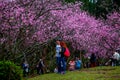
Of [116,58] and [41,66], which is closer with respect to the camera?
[41,66]

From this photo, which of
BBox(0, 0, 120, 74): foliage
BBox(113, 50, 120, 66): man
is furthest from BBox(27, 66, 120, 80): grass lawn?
BBox(113, 50, 120, 66): man

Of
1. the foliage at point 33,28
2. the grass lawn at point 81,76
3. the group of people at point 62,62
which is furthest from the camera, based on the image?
the foliage at point 33,28

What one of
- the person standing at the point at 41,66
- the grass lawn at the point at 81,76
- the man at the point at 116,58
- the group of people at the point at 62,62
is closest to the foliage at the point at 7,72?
the grass lawn at the point at 81,76

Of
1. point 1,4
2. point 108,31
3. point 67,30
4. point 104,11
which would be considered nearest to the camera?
point 1,4

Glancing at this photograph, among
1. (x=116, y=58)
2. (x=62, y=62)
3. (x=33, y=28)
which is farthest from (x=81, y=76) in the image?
(x=116, y=58)

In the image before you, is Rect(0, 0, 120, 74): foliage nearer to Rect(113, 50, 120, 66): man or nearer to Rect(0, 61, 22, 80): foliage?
Rect(113, 50, 120, 66): man

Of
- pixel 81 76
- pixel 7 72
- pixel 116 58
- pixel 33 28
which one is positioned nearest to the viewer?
pixel 7 72

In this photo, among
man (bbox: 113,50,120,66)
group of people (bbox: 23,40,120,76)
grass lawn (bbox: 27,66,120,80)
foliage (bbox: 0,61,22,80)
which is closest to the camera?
foliage (bbox: 0,61,22,80)

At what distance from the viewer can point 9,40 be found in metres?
18.8

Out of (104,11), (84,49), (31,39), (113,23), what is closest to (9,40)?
(31,39)

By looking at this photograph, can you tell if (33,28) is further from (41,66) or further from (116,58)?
(116,58)

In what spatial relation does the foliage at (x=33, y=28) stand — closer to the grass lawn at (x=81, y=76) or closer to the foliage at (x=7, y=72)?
the grass lawn at (x=81, y=76)

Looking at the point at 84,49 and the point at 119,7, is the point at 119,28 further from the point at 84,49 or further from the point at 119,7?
the point at 84,49

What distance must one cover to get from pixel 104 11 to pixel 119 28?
628 cm
